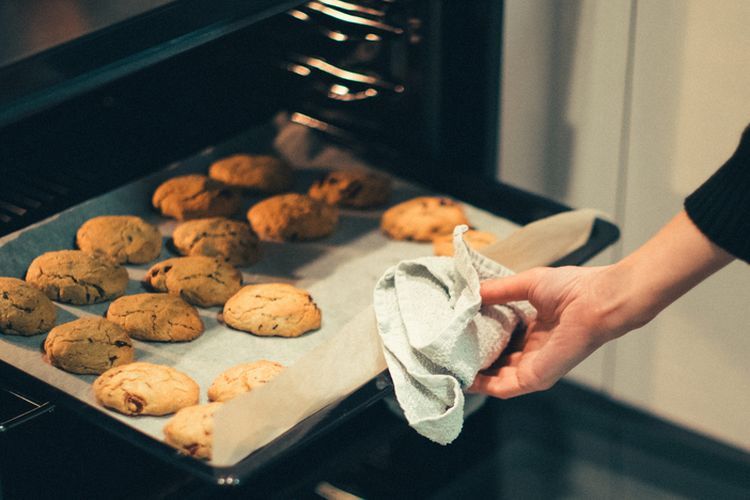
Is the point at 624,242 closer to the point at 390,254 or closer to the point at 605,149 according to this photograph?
the point at 605,149

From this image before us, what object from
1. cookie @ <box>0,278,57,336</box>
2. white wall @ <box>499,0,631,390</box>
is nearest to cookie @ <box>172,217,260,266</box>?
cookie @ <box>0,278,57,336</box>

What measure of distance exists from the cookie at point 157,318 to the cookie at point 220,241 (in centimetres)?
15

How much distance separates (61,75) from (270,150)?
0.85 meters

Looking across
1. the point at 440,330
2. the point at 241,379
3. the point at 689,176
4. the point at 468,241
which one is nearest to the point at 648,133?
the point at 689,176

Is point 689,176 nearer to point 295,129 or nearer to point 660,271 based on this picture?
point 660,271

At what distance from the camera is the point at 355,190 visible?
1516 mm

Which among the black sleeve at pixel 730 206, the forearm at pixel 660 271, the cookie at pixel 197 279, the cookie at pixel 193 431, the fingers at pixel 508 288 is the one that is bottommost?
the cookie at pixel 193 431

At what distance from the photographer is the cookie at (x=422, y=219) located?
142 cm

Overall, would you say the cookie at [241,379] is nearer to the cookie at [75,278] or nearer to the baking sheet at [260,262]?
the baking sheet at [260,262]

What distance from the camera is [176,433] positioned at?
3.25 ft

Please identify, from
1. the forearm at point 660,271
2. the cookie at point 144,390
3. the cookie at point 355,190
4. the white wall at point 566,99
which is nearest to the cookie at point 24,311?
the cookie at point 144,390

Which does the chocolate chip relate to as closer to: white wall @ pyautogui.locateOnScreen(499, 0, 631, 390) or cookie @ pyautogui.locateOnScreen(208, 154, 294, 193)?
cookie @ pyautogui.locateOnScreen(208, 154, 294, 193)

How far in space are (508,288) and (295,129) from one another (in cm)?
72

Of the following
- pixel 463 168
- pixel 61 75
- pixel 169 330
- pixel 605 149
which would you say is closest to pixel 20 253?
pixel 169 330
